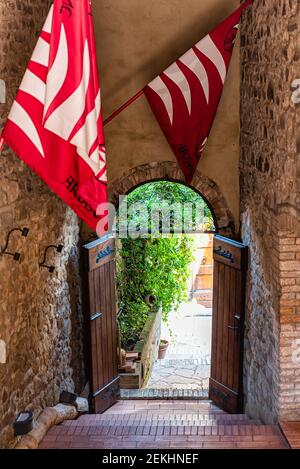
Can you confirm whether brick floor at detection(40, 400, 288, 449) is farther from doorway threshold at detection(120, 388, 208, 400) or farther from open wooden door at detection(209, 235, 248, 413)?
doorway threshold at detection(120, 388, 208, 400)

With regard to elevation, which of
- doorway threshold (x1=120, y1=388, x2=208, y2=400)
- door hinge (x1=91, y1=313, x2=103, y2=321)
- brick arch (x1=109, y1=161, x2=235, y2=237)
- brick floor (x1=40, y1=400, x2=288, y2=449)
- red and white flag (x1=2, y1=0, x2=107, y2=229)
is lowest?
doorway threshold (x1=120, y1=388, x2=208, y2=400)

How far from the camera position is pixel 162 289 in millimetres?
12328

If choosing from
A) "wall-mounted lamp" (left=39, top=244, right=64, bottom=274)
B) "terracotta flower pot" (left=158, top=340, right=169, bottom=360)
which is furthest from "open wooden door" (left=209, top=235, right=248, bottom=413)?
"terracotta flower pot" (left=158, top=340, right=169, bottom=360)

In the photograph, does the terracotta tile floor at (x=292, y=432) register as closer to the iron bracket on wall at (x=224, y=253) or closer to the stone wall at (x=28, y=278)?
the iron bracket on wall at (x=224, y=253)

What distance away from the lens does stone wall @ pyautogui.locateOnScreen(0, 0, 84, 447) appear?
5664mm

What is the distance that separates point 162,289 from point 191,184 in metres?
4.31

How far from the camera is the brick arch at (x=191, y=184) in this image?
329 inches

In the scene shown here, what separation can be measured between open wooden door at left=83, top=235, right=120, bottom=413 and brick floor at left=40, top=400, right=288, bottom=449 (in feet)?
1.80

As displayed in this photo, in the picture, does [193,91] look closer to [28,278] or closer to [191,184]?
[191,184]

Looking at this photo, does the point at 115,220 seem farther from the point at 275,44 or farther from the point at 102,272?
the point at 275,44

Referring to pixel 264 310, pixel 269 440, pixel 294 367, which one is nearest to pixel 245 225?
pixel 264 310

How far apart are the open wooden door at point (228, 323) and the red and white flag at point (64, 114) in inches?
107

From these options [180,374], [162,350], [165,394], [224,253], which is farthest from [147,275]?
[224,253]

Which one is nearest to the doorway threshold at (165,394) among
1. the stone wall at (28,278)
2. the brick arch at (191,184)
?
the stone wall at (28,278)
